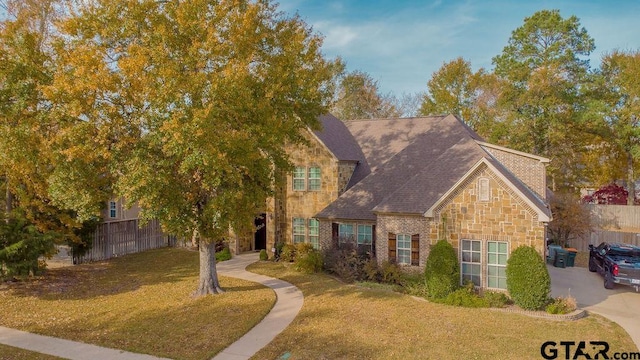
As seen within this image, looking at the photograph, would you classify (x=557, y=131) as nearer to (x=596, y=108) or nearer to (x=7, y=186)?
(x=596, y=108)

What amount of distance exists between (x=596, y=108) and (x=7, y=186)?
1569 inches

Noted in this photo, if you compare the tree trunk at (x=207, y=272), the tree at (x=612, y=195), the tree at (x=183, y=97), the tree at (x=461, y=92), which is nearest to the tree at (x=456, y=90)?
the tree at (x=461, y=92)

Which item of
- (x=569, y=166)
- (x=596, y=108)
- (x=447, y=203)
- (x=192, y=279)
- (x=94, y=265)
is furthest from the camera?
(x=569, y=166)

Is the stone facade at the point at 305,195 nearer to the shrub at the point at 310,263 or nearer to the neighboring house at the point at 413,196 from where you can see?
the neighboring house at the point at 413,196

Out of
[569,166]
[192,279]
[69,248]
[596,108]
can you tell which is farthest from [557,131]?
[69,248]

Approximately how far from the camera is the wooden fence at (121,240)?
25.2 metres

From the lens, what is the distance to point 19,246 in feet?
56.0

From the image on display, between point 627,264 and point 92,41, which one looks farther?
point 627,264

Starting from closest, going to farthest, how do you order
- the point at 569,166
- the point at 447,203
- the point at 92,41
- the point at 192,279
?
1. the point at 92,41
2. the point at 447,203
3. the point at 192,279
4. the point at 569,166

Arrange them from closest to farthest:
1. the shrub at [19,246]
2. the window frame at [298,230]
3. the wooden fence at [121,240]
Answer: the shrub at [19,246], the wooden fence at [121,240], the window frame at [298,230]

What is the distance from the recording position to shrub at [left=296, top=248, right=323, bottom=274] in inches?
850

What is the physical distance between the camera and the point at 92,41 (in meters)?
14.7

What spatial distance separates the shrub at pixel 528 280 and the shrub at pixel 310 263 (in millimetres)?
9237

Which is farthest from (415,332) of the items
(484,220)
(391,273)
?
(484,220)
